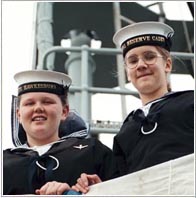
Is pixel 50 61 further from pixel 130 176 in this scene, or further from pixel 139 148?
pixel 130 176

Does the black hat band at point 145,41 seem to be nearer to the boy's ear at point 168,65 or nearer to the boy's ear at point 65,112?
the boy's ear at point 168,65

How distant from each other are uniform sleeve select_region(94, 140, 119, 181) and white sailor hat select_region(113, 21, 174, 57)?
328mm

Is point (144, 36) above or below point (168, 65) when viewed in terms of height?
above

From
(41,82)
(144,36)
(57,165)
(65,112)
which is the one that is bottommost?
(57,165)

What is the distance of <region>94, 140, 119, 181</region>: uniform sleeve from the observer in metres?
1.84

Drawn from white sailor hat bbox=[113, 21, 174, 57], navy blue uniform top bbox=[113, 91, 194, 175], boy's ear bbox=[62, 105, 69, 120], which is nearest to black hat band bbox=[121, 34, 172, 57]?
white sailor hat bbox=[113, 21, 174, 57]

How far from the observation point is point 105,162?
1.88 meters

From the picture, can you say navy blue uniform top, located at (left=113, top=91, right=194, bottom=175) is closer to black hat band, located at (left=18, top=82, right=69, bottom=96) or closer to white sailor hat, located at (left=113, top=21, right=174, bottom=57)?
white sailor hat, located at (left=113, top=21, right=174, bottom=57)

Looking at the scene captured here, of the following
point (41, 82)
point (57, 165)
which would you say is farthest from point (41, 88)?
point (57, 165)

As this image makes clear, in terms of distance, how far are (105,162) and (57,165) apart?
0.16 m

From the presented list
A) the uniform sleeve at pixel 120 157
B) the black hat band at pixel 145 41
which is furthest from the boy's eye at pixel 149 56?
the uniform sleeve at pixel 120 157

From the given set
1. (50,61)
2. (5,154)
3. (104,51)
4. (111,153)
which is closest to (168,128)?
(111,153)

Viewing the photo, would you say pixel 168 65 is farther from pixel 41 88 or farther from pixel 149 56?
pixel 41 88

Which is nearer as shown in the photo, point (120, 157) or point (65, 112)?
point (120, 157)
